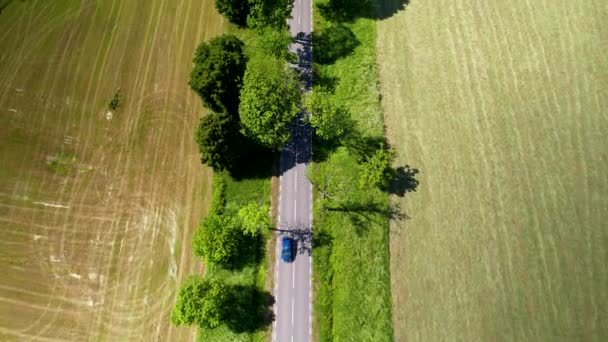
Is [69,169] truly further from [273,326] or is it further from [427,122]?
[427,122]

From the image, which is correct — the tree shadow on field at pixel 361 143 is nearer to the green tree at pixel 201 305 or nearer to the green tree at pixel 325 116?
the green tree at pixel 325 116

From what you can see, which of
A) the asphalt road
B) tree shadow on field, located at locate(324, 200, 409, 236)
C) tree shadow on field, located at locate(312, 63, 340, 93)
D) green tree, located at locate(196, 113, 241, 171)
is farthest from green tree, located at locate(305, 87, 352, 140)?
green tree, located at locate(196, 113, 241, 171)

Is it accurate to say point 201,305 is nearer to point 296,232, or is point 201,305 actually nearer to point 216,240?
Result: point 216,240

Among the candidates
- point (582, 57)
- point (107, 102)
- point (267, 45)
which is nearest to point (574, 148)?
point (582, 57)

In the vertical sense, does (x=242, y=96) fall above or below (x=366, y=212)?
above

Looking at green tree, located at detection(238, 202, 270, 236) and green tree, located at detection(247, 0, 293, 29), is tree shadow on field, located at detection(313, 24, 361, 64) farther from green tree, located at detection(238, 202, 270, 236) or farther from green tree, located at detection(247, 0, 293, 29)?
green tree, located at detection(238, 202, 270, 236)

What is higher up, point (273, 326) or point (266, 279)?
point (266, 279)

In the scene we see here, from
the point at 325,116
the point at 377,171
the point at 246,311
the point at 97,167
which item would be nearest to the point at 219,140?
the point at 325,116
